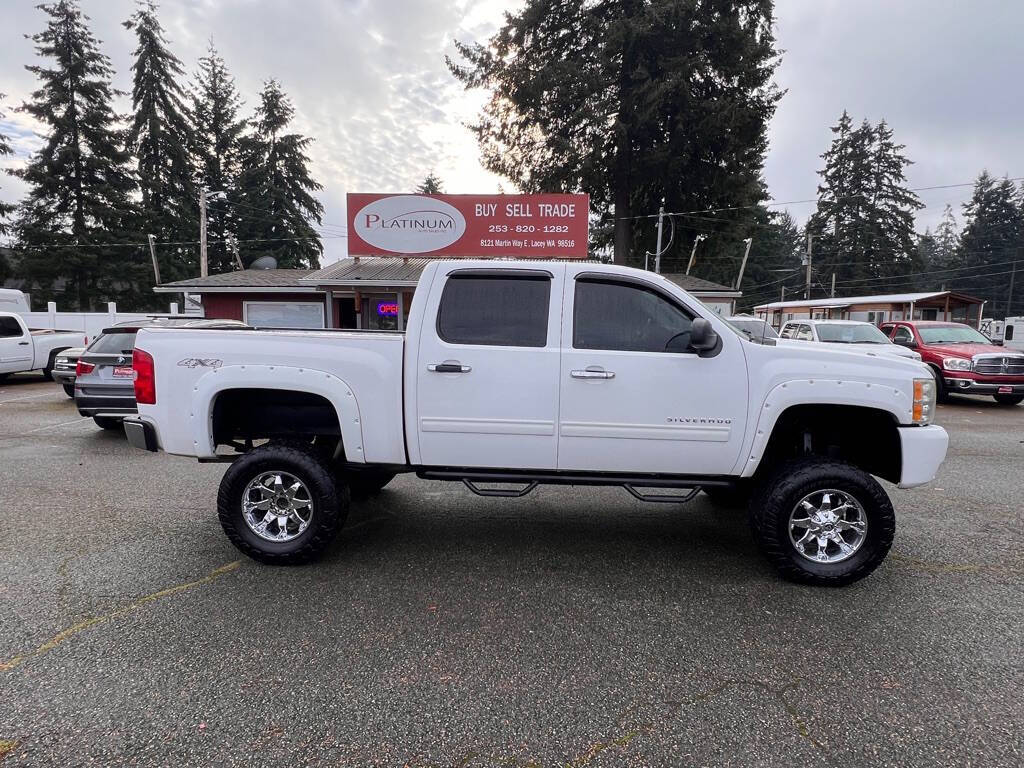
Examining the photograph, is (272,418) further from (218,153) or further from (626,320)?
(218,153)

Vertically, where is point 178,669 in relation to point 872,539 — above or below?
below

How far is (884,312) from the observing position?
69.3 ft

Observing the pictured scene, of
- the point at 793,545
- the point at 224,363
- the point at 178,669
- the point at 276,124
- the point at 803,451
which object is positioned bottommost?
the point at 178,669

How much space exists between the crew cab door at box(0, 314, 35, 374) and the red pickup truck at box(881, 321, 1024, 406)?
68.2 feet

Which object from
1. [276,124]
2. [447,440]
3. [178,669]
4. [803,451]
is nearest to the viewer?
[178,669]

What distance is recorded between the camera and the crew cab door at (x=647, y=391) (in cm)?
362

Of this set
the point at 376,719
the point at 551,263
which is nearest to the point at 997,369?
the point at 551,263

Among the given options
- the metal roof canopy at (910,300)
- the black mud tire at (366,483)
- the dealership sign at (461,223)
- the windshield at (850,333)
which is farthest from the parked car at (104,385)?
the metal roof canopy at (910,300)

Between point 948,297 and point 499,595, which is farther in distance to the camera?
point 948,297

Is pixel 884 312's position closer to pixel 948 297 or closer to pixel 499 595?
pixel 948 297

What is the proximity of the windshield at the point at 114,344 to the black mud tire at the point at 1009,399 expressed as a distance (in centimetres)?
1600

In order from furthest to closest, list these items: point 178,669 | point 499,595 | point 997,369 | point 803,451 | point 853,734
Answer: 1. point 997,369
2. point 803,451
3. point 499,595
4. point 178,669
5. point 853,734

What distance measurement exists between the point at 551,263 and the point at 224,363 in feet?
7.63

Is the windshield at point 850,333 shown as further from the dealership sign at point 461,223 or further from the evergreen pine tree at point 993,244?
the evergreen pine tree at point 993,244
